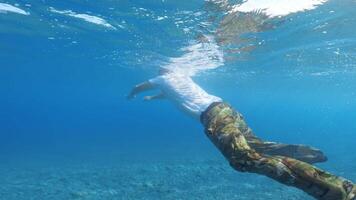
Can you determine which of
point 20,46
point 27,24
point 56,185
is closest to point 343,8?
point 56,185

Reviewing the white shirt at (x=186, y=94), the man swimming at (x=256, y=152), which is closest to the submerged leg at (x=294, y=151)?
the man swimming at (x=256, y=152)

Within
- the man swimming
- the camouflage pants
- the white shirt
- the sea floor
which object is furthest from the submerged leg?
the sea floor

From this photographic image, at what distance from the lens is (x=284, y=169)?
17.1 feet

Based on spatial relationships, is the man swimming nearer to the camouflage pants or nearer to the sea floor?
the camouflage pants

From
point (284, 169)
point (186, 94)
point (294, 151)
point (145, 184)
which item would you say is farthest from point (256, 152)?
point (145, 184)

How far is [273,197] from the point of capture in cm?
1512

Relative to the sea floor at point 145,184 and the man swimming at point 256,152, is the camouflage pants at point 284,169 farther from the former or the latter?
the sea floor at point 145,184

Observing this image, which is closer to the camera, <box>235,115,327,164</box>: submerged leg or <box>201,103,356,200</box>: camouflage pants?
<box>201,103,356,200</box>: camouflage pants

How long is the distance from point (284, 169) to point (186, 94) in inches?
188

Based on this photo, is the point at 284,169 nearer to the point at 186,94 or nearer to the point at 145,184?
the point at 186,94

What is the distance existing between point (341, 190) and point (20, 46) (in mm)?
30827

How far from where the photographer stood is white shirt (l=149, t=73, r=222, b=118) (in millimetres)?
8680

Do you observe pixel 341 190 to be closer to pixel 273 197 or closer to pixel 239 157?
pixel 239 157

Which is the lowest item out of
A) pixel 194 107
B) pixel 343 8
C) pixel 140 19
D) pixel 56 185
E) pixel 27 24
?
pixel 56 185
